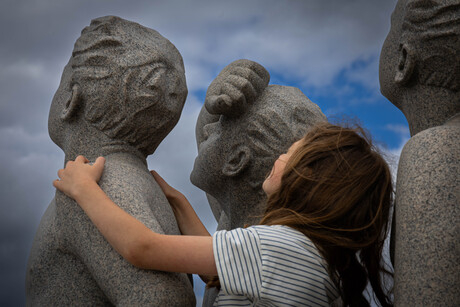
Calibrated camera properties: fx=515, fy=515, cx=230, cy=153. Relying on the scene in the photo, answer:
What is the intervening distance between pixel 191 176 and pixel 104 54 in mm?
1535

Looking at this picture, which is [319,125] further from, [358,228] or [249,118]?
[249,118]

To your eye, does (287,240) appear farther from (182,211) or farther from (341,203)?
(182,211)

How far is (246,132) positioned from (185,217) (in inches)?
33.9

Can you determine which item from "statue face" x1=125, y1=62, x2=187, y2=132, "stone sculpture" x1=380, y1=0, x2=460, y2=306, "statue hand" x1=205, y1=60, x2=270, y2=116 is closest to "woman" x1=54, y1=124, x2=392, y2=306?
"stone sculpture" x1=380, y1=0, x2=460, y2=306

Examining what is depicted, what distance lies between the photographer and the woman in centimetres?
258

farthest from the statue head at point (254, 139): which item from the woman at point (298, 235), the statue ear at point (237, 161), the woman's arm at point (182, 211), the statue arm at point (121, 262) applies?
the statue arm at point (121, 262)

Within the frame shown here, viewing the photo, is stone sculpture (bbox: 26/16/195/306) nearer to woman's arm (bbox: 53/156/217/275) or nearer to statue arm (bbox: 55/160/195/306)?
statue arm (bbox: 55/160/195/306)

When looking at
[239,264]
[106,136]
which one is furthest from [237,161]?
[239,264]

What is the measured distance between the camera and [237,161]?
4.33 metres

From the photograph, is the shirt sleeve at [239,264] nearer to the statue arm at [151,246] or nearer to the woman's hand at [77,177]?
the statue arm at [151,246]

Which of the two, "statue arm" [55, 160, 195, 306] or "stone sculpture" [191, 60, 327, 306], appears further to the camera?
"stone sculpture" [191, 60, 327, 306]

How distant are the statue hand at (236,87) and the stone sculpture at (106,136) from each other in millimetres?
356

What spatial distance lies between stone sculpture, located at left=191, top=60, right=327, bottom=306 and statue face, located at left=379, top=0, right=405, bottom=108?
0.76m

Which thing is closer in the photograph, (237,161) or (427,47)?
(427,47)
